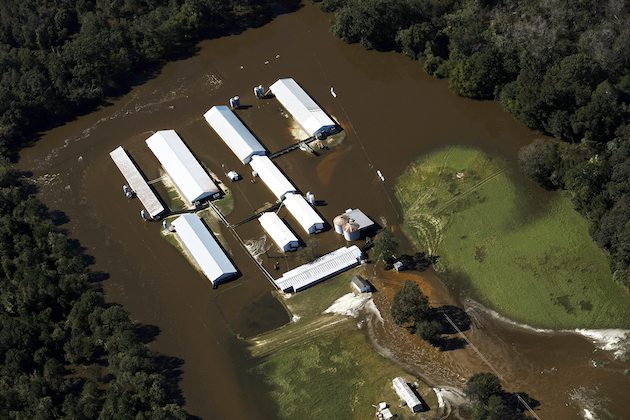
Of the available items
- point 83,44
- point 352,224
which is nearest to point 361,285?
point 352,224

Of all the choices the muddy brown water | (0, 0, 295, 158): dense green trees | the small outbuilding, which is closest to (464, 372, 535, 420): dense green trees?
the muddy brown water

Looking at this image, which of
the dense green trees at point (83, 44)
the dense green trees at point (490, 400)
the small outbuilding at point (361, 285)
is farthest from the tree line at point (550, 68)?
the small outbuilding at point (361, 285)

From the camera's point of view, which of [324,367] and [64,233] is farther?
[64,233]

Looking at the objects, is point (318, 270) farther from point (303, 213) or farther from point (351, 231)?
point (303, 213)

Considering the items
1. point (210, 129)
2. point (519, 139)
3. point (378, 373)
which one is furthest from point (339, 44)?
point (378, 373)

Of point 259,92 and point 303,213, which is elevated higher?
point 259,92

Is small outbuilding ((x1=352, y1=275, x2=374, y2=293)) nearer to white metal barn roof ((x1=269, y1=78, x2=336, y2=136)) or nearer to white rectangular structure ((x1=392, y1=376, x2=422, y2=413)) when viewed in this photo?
white rectangular structure ((x1=392, y1=376, x2=422, y2=413))
